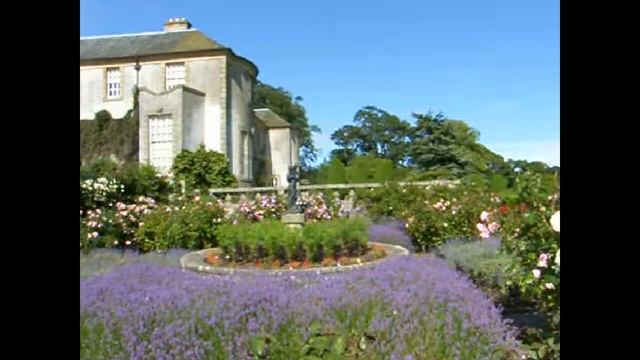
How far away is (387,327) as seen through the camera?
3.41m

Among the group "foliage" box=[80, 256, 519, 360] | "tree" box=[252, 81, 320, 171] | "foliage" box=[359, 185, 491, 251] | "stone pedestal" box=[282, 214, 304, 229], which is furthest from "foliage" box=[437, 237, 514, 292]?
"tree" box=[252, 81, 320, 171]

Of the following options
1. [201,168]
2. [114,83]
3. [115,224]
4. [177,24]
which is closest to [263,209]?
[115,224]

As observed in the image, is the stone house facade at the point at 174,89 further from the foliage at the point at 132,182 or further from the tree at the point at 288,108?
the tree at the point at 288,108

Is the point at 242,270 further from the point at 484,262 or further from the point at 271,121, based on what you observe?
the point at 271,121

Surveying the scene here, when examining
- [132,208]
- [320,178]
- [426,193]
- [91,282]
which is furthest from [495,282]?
[320,178]

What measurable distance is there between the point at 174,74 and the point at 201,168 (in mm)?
4289

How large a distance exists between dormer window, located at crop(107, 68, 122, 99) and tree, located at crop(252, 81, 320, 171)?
14.2 m

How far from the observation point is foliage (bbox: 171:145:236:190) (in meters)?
19.9

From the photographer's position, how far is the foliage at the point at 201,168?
65.4 feet

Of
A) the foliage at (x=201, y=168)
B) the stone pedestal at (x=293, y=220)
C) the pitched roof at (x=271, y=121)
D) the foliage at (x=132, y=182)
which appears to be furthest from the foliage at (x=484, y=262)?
the pitched roof at (x=271, y=121)

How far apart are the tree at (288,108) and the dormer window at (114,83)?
1420 cm

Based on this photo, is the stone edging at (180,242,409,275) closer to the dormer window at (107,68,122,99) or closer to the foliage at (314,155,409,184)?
the foliage at (314,155,409,184)

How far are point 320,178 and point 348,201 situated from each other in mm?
5410
